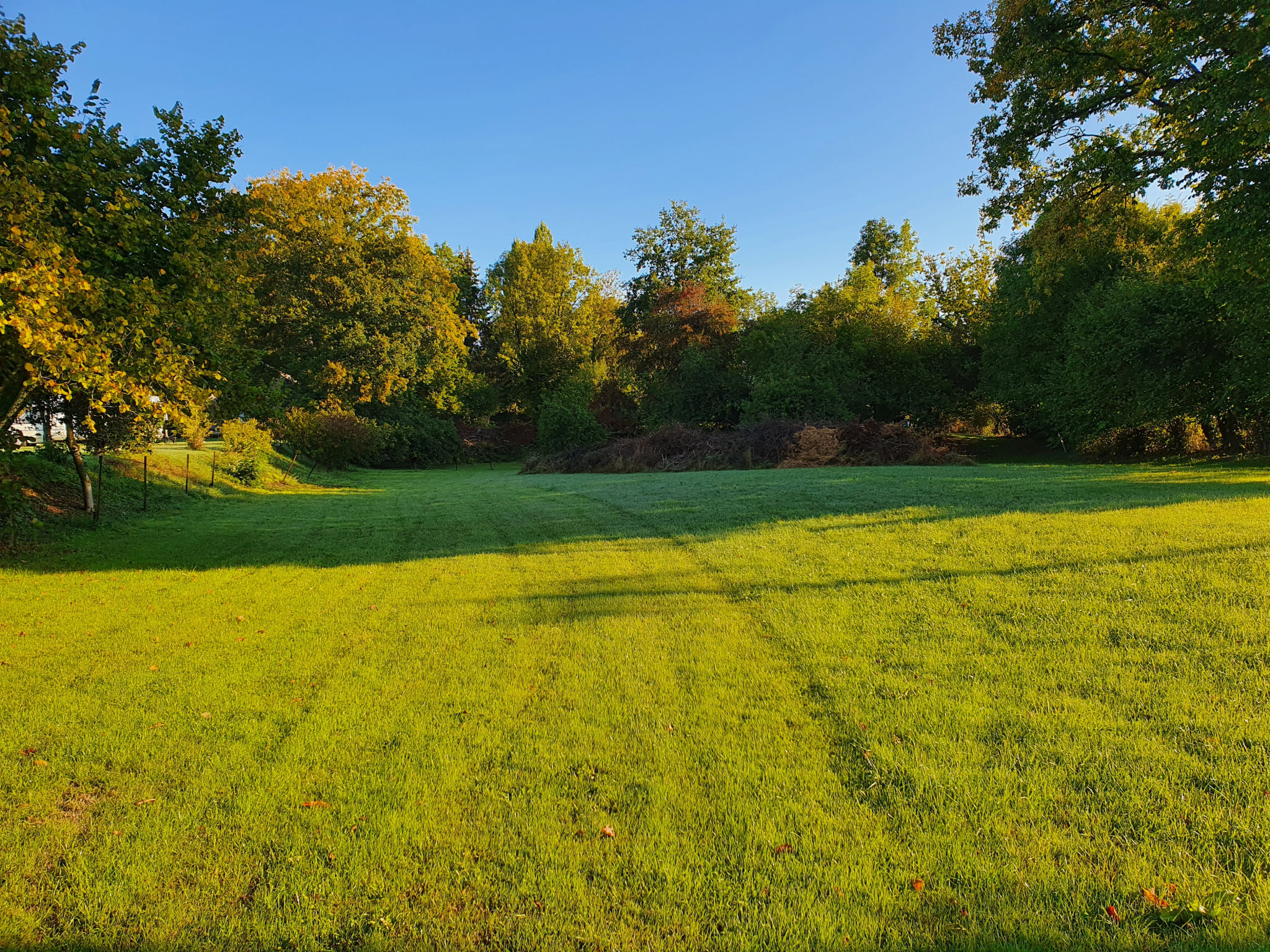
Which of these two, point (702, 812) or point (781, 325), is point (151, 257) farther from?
point (781, 325)

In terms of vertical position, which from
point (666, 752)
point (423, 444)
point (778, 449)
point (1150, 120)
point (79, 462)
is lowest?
point (666, 752)

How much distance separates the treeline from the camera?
718 cm

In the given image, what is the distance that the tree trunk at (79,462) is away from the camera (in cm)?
1085

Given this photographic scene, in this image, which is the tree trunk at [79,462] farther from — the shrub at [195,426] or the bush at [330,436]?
the bush at [330,436]

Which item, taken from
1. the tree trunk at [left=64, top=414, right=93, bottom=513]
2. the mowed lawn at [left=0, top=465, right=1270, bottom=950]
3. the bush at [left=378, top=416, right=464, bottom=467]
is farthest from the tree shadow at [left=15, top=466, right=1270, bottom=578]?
the bush at [left=378, top=416, right=464, bottom=467]

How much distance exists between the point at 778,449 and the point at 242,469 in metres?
17.4

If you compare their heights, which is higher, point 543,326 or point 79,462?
point 543,326

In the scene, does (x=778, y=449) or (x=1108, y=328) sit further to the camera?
(x=778, y=449)

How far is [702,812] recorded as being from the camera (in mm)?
2959

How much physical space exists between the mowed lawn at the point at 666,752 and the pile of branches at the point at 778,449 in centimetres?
1515

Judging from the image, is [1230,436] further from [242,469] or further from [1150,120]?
[242,469]

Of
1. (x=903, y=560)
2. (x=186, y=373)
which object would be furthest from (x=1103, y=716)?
(x=186, y=373)

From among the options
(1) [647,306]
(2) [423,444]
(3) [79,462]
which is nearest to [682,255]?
(1) [647,306]

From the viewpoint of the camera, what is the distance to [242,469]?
20141mm
